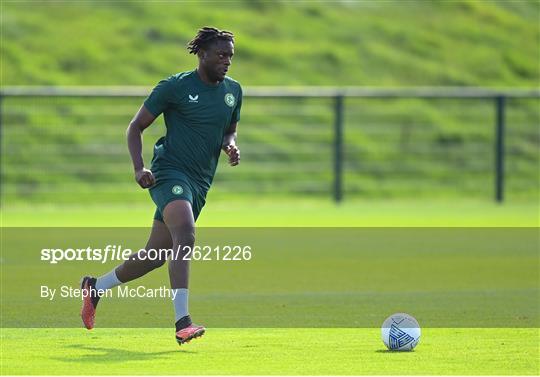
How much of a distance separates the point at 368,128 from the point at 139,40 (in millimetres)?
7867

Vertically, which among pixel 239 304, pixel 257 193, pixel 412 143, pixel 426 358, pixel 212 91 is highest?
pixel 412 143

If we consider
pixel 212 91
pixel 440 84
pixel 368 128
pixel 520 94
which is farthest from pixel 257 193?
pixel 212 91

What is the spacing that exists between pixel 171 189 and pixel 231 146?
82cm

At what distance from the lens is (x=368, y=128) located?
37.1 meters

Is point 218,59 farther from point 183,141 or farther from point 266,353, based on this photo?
point 266,353

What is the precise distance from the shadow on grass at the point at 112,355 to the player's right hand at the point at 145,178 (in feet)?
4.35

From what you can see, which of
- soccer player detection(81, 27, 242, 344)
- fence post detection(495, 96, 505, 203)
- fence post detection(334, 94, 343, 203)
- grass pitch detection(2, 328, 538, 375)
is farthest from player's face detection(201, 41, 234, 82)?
fence post detection(495, 96, 505, 203)

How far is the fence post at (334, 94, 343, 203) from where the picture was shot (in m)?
31.0

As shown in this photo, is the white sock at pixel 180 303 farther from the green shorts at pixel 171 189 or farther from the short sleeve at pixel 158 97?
the short sleeve at pixel 158 97

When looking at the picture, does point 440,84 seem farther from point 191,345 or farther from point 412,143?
point 191,345

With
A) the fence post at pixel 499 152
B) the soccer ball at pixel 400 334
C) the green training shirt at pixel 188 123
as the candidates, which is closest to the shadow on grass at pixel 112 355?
the soccer ball at pixel 400 334

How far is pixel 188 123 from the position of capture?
11.3m

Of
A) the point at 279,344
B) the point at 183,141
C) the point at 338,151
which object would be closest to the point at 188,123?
the point at 183,141

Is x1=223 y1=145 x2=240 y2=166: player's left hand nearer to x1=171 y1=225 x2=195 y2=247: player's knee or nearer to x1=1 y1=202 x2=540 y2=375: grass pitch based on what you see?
x1=171 y1=225 x2=195 y2=247: player's knee
